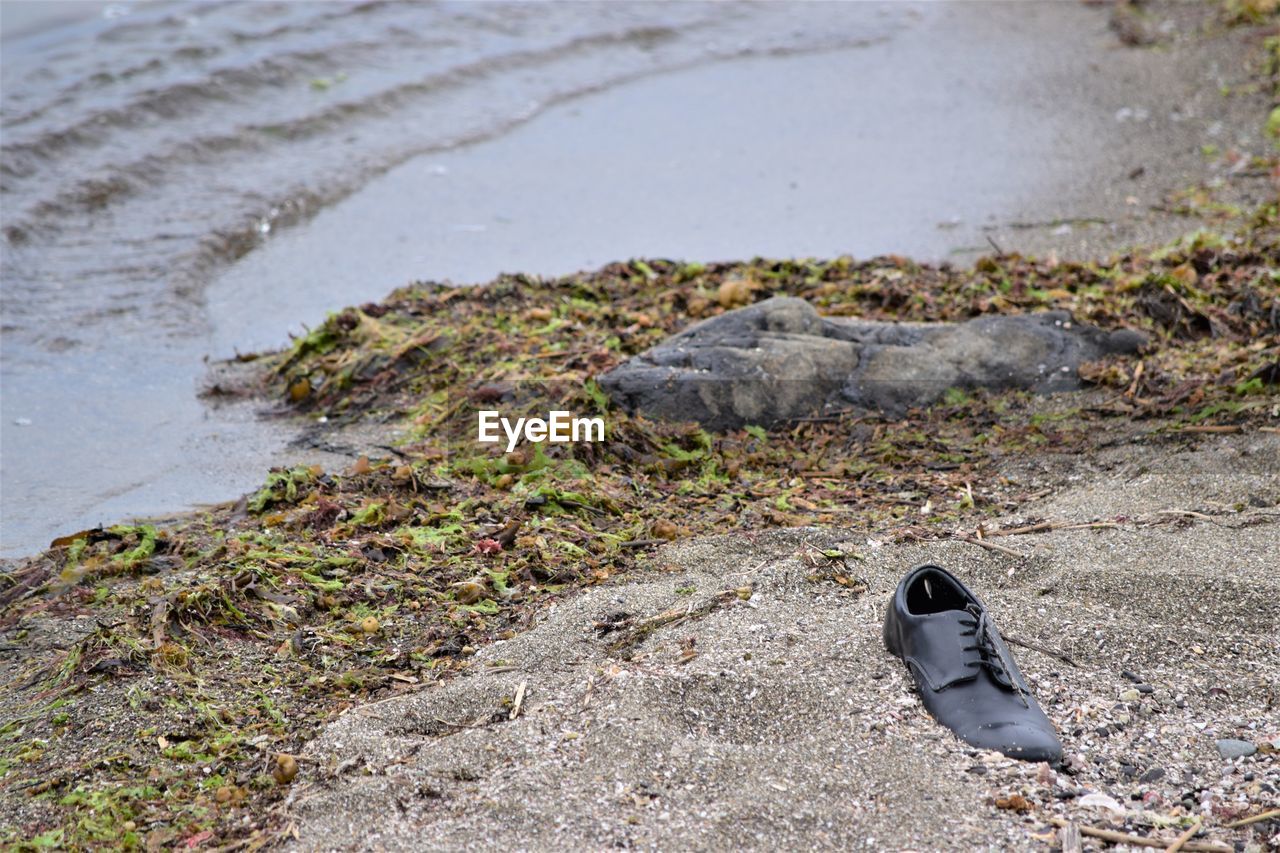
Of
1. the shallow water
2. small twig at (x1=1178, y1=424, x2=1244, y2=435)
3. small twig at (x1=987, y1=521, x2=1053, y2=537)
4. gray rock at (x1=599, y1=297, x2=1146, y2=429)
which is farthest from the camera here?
the shallow water

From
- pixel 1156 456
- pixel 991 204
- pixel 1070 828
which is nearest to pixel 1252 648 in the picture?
pixel 1070 828

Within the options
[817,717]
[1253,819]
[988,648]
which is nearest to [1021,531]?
[988,648]

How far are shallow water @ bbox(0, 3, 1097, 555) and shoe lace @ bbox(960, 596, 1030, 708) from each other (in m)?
3.10

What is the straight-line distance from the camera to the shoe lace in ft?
9.33

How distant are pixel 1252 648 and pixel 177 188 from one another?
809 centimetres

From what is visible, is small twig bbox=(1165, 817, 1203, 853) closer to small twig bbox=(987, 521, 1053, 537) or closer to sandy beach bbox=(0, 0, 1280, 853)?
sandy beach bbox=(0, 0, 1280, 853)

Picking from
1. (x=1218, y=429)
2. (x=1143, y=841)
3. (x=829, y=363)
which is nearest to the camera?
(x=1143, y=841)

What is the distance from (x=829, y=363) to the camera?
200 inches

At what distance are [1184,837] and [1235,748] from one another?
1.26 ft

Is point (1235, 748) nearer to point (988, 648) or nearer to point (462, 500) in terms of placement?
point (988, 648)

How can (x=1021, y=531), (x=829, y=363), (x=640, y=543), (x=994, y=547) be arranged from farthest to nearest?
(x=829, y=363), (x=640, y=543), (x=1021, y=531), (x=994, y=547)

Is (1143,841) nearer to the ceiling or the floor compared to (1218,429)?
nearer to the ceiling

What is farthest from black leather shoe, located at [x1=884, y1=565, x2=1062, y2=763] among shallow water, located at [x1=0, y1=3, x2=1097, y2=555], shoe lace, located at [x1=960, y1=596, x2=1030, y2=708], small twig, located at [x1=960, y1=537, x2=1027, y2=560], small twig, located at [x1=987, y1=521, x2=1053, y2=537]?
shallow water, located at [x1=0, y1=3, x2=1097, y2=555]

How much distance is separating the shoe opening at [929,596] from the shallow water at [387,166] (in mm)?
2910
